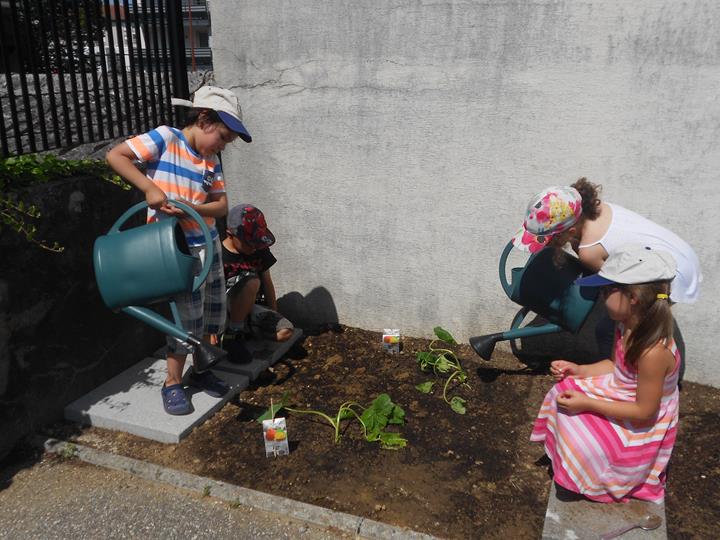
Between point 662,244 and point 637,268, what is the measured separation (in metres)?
0.82

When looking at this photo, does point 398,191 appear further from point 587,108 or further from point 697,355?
point 697,355

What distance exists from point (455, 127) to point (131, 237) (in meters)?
2.10

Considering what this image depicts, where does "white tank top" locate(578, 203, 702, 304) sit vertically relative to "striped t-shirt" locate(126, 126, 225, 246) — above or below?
below

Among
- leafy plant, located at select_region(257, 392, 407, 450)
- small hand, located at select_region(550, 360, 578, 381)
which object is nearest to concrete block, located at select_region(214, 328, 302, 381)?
leafy plant, located at select_region(257, 392, 407, 450)

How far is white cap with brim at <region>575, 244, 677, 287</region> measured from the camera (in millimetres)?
1975

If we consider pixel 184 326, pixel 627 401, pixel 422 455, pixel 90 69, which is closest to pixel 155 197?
pixel 184 326

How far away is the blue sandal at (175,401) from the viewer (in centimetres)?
303

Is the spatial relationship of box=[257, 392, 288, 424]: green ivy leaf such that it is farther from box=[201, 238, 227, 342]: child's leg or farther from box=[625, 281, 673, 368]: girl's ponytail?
box=[625, 281, 673, 368]: girl's ponytail

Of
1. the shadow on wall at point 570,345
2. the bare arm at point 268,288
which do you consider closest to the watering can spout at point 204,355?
the bare arm at point 268,288

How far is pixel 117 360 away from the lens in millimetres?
3430

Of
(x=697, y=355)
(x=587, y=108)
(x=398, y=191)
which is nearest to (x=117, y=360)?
(x=398, y=191)

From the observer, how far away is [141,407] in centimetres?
311

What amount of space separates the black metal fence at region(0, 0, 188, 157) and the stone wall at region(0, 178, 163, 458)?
14.8 inches

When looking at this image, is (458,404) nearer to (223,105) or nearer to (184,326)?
(184,326)
